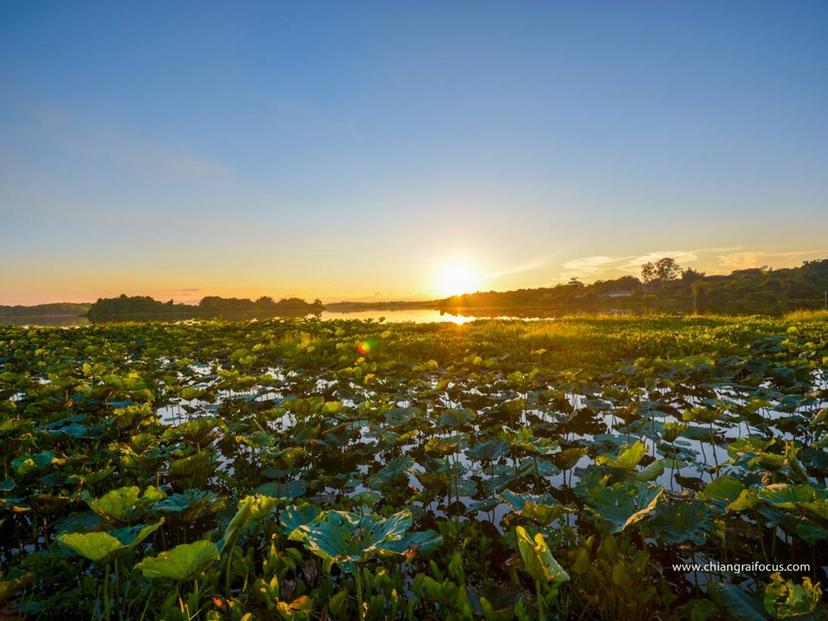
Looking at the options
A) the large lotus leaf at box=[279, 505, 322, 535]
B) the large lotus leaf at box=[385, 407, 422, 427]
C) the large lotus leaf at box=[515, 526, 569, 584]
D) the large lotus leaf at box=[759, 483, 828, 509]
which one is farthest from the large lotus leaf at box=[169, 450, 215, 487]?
the large lotus leaf at box=[759, 483, 828, 509]

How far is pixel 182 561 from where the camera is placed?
1.77 m

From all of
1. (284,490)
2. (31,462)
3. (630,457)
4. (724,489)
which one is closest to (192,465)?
(284,490)

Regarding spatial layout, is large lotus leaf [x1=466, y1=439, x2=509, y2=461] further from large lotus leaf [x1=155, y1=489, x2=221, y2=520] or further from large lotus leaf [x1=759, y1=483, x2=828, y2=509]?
large lotus leaf [x1=155, y1=489, x2=221, y2=520]

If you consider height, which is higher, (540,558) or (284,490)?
(540,558)

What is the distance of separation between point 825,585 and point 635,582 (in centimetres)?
122

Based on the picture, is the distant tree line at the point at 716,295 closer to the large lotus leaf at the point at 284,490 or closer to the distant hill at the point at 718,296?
the distant hill at the point at 718,296

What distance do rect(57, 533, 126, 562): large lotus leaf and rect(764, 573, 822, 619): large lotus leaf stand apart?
2.80m

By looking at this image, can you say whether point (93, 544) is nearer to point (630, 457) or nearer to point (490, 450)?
point (490, 450)

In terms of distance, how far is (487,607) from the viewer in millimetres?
2049

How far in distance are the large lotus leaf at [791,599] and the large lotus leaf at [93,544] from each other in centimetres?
280

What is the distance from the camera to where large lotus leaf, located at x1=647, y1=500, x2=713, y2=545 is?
2.32m

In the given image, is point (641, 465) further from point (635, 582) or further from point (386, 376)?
point (386, 376)

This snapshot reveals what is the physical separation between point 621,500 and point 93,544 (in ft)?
8.77

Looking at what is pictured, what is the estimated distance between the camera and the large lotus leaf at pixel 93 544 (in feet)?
5.57
